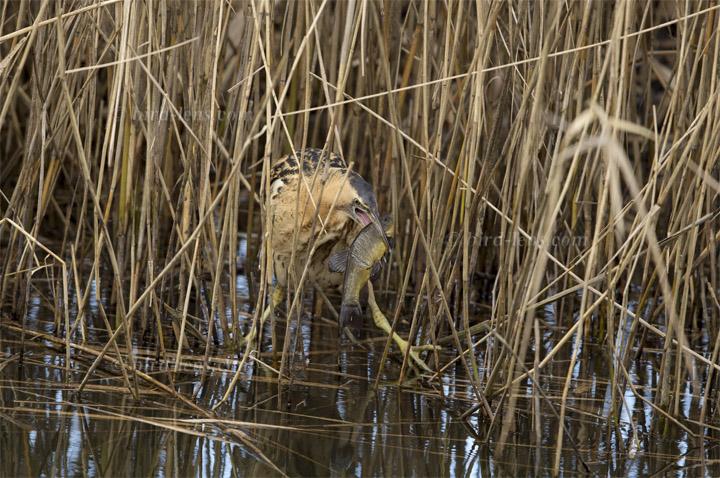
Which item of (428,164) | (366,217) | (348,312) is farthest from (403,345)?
(428,164)

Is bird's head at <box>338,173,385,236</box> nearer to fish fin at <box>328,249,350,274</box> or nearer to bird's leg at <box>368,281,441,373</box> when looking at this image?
fish fin at <box>328,249,350,274</box>

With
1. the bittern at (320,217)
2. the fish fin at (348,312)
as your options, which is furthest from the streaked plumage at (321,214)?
the fish fin at (348,312)

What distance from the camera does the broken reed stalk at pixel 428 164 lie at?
206cm

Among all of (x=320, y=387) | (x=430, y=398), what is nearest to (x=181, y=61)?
(x=320, y=387)

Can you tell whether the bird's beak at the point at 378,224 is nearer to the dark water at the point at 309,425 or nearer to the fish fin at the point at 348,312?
the fish fin at the point at 348,312

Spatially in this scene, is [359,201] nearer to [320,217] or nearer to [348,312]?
[320,217]

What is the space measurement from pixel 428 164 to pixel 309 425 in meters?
0.77

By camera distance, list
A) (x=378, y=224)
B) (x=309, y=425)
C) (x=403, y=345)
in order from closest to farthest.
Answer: (x=309, y=425) → (x=378, y=224) → (x=403, y=345)

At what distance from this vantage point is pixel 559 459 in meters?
1.98

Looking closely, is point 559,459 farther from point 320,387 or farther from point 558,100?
point 558,100

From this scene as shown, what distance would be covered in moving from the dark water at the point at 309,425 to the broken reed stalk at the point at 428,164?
0.09m

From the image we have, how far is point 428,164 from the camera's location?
2.34 m

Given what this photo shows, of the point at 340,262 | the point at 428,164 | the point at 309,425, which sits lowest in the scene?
the point at 309,425

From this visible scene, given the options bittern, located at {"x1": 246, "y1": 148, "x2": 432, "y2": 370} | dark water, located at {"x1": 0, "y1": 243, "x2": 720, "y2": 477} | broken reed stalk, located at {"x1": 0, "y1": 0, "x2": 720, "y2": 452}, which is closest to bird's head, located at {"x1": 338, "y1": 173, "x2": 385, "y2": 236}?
bittern, located at {"x1": 246, "y1": 148, "x2": 432, "y2": 370}
